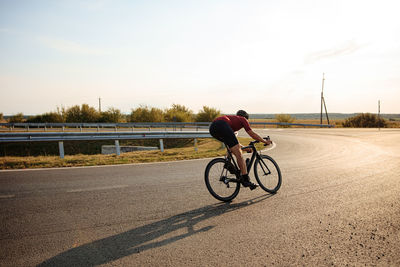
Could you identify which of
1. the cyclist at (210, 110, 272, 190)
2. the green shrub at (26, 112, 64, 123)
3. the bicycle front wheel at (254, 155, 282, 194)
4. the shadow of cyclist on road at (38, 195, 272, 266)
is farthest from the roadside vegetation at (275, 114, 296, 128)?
the shadow of cyclist on road at (38, 195, 272, 266)

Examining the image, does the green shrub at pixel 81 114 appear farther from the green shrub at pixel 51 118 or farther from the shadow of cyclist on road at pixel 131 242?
the shadow of cyclist on road at pixel 131 242

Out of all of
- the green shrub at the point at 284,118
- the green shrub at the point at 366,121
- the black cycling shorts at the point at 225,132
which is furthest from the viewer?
the green shrub at the point at 284,118

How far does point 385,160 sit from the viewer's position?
9.53 m

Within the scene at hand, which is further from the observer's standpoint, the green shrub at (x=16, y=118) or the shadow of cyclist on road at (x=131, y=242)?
the green shrub at (x=16, y=118)

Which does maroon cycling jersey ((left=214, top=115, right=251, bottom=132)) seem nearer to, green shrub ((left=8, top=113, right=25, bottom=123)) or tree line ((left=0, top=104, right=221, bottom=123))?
tree line ((left=0, top=104, right=221, bottom=123))

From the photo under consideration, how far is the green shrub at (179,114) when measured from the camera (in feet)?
127

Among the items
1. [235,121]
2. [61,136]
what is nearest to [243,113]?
[235,121]

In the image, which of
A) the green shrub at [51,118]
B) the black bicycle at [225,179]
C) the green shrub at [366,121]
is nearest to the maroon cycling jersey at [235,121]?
the black bicycle at [225,179]

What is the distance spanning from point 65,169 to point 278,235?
7264 millimetres

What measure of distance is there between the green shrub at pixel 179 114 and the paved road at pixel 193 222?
→ 31711mm

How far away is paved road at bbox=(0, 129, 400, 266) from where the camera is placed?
310 centimetres

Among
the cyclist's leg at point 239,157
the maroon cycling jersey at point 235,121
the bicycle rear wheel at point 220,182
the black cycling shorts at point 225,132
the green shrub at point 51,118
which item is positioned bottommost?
the bicycle rear wheel at point 220,182

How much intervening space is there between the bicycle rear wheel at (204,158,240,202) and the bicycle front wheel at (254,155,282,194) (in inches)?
24.8

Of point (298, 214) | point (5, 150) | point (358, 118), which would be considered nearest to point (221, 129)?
point (298, 214)
